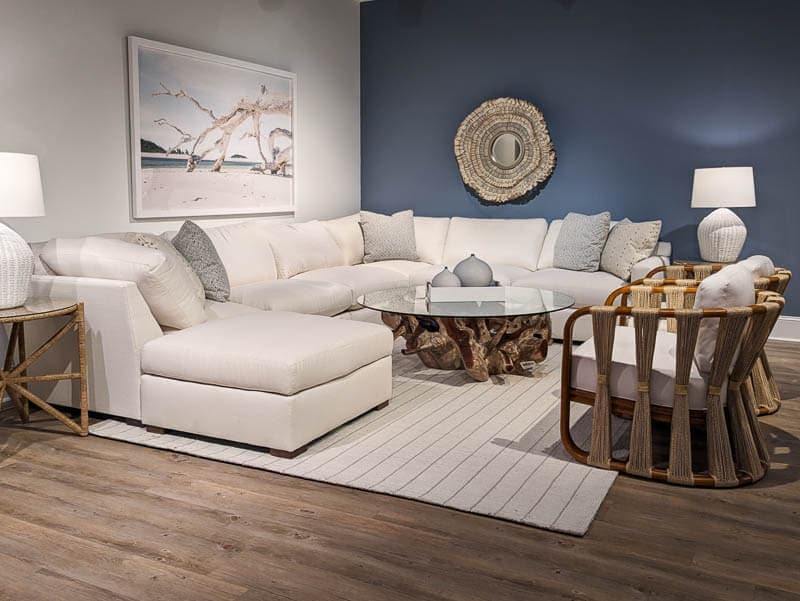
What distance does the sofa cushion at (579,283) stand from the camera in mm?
5250

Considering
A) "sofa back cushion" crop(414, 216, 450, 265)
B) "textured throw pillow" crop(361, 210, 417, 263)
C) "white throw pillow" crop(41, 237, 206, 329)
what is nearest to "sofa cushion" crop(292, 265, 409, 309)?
"textured throw pillow" crop(361, 210, 417, 263)

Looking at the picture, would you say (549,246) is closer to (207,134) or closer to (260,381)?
(207,134)

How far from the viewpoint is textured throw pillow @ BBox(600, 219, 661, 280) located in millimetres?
5500

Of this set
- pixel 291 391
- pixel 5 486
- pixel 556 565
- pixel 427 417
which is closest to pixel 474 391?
pixel 427 417

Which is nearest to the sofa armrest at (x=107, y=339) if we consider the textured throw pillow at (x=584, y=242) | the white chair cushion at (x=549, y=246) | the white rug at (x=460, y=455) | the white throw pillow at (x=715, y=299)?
the white rug at (x=460, y=455)

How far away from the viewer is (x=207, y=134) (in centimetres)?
544

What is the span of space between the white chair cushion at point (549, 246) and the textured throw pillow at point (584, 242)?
0.21 meters

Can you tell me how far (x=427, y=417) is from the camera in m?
3.77

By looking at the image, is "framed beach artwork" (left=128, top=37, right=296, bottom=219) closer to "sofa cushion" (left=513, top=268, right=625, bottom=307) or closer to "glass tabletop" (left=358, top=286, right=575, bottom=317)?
"glass tabletop" (left=358, top=286, right=575, bottom=317)

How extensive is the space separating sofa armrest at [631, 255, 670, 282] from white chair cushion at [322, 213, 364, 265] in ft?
6.87

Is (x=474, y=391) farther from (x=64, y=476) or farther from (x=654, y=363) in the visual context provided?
(x=64, y=476)

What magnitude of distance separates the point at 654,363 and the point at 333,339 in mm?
1321

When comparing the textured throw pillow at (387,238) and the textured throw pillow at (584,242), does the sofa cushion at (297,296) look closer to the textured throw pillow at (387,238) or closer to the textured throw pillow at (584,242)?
the textured throw pillow at (387,238)

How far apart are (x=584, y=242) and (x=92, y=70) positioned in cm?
337
